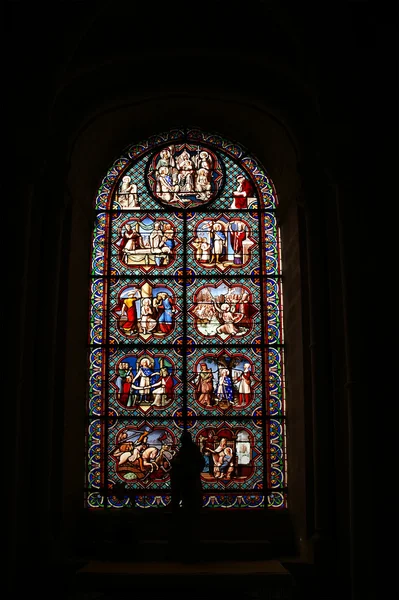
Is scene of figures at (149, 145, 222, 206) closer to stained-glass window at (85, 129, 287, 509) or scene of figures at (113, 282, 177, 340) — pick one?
stained-glass window at (85, 129, 287, 509)

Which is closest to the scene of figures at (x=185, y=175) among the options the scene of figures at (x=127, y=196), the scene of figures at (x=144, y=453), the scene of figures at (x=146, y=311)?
the scene of figures at (x=127, y=196)

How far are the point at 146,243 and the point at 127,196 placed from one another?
0.72m

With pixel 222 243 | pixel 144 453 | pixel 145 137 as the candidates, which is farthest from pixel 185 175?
pixel 144 453

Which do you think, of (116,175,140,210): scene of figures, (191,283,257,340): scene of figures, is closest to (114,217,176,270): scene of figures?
(116,175,140,210): scene of figures

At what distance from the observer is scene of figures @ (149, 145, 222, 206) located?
1108 centimetres

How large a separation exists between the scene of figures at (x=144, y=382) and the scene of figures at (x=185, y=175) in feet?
7.06

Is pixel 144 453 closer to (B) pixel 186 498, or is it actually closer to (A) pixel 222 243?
(B) pixel 186 498

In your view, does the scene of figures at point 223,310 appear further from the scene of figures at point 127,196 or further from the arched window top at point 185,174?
the scene of figures at point 127,196

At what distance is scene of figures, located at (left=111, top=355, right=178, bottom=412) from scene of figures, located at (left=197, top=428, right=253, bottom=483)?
0.66 meters
